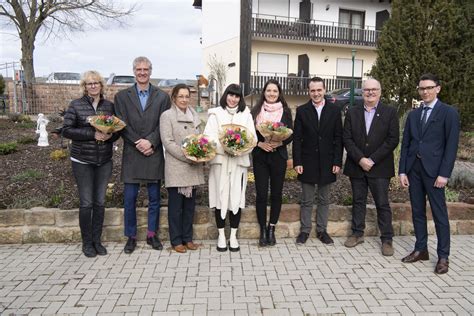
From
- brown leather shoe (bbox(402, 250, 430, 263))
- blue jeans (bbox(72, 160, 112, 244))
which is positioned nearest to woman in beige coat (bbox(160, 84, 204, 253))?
blue jeans (bbox(72, 160, 112, 244))

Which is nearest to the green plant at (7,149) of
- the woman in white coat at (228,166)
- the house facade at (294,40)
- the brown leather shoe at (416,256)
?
the woman in white coat at (228,166)

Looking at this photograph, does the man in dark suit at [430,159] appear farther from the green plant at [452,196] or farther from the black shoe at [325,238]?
the green plant at [452,196]

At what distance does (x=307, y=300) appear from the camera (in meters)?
3.94

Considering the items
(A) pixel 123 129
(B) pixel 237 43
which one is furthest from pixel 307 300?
(B) pixel 237 43

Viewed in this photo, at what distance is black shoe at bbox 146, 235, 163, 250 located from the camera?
17.0 ft

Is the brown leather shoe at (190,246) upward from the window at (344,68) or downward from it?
downward

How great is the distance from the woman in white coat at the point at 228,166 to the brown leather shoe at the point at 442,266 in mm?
2283

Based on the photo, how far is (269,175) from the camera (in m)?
5.22

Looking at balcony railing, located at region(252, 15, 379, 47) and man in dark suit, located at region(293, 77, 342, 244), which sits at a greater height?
balcony railing, located at region(252, 15, 379, 47)

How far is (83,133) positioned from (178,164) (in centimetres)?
112

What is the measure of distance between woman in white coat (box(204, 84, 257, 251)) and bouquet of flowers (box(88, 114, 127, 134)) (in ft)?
3.37

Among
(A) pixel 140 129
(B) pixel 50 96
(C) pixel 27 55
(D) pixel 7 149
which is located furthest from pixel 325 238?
(C) pixel 27 55

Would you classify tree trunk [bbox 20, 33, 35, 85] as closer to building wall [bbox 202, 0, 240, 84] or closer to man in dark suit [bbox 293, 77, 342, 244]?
building wall [bbox 202, 0, 240, 84]

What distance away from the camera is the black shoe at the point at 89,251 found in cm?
492
